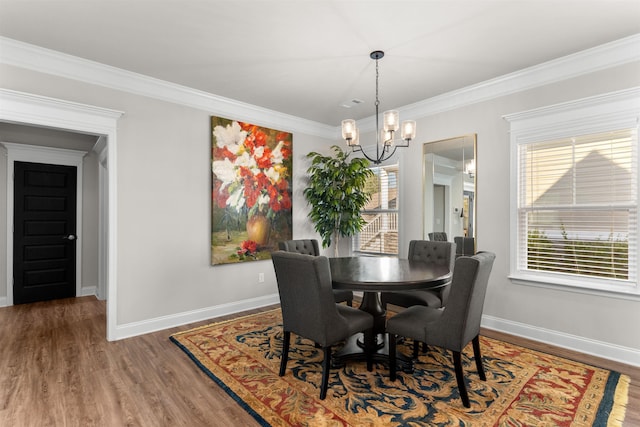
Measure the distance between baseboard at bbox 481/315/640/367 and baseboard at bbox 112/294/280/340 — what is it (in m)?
2.77

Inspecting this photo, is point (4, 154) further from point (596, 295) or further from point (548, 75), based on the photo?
point (596, 295)

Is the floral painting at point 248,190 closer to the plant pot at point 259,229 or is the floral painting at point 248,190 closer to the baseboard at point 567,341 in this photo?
the plant pot at point 259,229

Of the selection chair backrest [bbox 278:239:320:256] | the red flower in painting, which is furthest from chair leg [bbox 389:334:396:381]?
the red flower in painting

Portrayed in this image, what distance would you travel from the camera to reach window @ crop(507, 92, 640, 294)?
9.39 feet

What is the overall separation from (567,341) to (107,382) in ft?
12.9

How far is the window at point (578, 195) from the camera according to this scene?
286cm

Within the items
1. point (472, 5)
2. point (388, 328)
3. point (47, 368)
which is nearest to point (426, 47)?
point (472, 5)

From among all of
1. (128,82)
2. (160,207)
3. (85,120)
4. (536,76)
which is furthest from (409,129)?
(85,120)

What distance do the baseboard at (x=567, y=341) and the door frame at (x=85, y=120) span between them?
12.9 ft

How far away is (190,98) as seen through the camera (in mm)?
3896

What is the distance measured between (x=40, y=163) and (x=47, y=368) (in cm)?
365

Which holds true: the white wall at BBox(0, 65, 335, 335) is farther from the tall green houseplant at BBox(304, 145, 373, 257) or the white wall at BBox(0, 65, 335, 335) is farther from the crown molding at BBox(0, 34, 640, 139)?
the tall green houseplant at BBox(304, 145, 373, 257)

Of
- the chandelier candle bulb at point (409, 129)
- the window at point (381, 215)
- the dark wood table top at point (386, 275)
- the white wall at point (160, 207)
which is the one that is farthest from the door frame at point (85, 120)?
the window at point (381, 215)

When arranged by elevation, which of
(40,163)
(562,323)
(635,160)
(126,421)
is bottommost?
(126,421)
